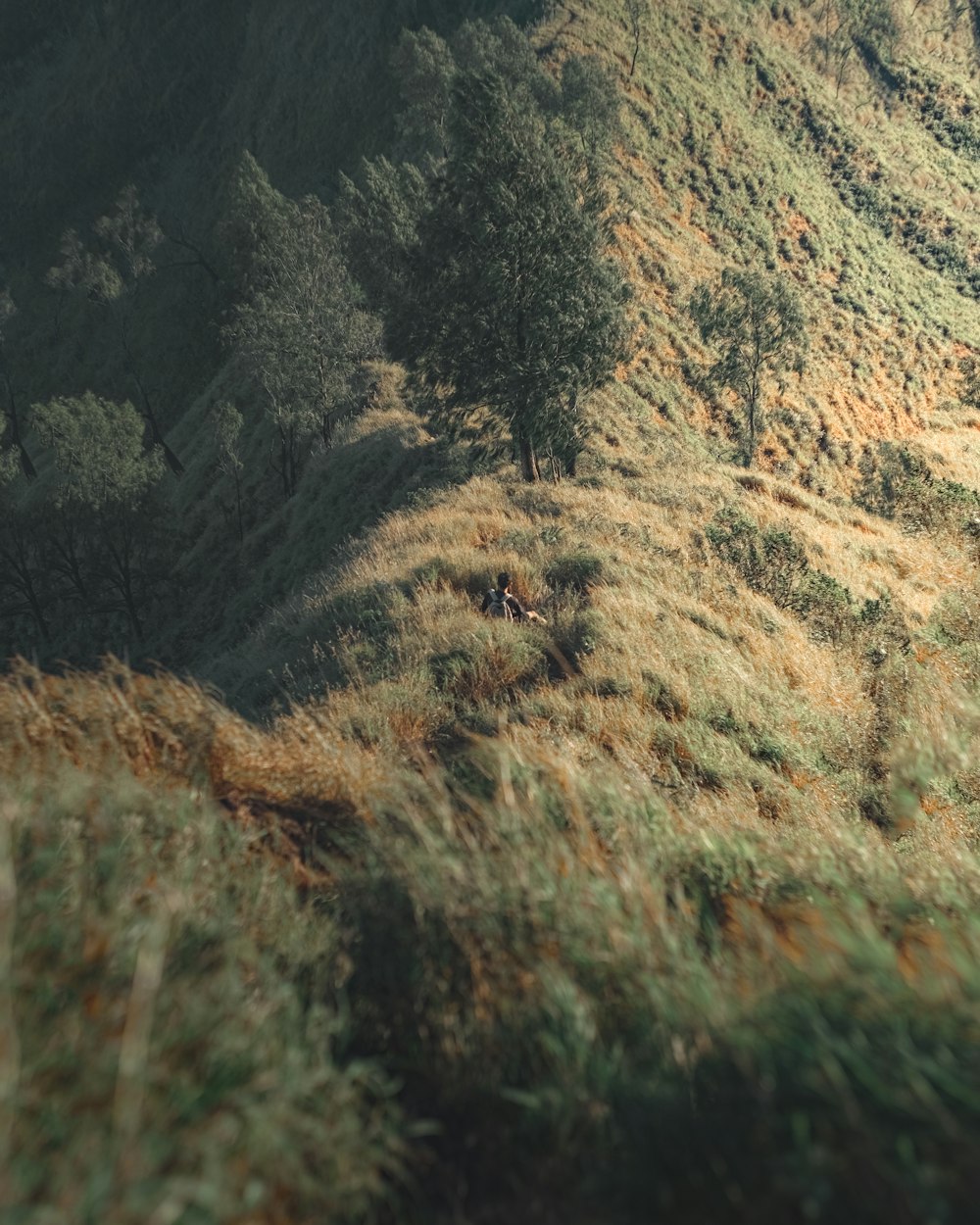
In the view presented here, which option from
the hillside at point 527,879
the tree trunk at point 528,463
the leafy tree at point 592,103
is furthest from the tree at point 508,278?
the leafy tree at point 592,103

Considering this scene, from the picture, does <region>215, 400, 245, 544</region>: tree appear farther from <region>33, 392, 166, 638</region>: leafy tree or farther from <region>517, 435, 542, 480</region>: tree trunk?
<region>517, 435, 542, 480</region>: tree trunk

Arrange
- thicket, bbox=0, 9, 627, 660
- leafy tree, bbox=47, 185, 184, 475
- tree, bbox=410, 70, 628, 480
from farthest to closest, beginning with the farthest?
1. leafy tree, bbox=47, 185, 184, 475
2. thicket, bbox=0, 9, 627, 660
3. tree, bbox=410, 70, 628, 480

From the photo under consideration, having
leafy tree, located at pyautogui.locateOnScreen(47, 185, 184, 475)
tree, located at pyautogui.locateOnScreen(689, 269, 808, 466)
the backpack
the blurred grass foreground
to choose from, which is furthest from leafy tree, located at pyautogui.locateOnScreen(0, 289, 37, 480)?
the blurred grass foreground

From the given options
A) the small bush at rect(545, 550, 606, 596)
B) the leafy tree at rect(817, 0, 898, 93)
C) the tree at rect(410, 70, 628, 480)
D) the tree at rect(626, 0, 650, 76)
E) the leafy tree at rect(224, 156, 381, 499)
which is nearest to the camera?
the small bush at rect(545, 550, 606, 596)

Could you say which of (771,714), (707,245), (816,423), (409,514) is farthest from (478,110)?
(707,245)

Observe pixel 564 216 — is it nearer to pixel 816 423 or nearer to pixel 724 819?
pixel 724 819

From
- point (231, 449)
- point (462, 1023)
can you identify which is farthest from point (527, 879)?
point (231, 449)

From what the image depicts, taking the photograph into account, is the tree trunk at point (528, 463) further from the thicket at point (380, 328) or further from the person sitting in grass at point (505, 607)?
the person sitting in grass at point (505, 607)

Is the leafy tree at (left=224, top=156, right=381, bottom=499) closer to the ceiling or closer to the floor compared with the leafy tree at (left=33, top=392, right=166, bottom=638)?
closer to the ceiling
